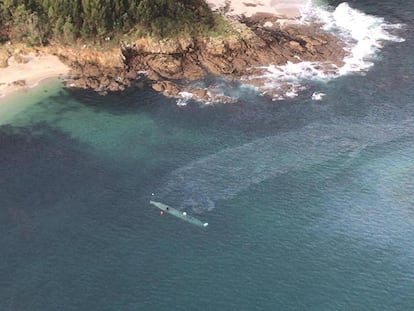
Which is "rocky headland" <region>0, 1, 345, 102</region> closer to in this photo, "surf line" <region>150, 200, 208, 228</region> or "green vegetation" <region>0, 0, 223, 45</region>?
"green vegetation" <region>0, 0, 223, 45</region>

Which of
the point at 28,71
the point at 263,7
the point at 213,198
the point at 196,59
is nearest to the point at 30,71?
the point at 28,71

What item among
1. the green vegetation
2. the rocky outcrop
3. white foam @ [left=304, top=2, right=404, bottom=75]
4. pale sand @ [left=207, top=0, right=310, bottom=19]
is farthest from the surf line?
pale sand @ [left=207, top=0, right=310, bottom=19]

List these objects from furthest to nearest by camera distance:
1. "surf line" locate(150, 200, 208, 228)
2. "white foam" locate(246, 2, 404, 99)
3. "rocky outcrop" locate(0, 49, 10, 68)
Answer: "white foam" locate(246, 2, 404, 99) < "rocky outcrop" locate(0, 49, 10, 68) < "surf line" locate(150, 200, 208, 228)

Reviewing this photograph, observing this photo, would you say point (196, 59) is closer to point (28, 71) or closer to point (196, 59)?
point (196, 59)

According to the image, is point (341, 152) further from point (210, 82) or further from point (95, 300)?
point (95, 300)

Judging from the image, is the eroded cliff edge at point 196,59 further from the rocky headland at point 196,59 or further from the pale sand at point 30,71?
the pale sand at point 30,71

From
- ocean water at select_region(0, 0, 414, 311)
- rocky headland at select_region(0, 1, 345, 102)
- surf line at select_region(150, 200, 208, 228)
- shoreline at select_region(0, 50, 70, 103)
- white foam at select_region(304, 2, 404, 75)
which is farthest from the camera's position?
A: white foam at select_region(304, 2, 404, 75)

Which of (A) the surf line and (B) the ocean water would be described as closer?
(B) the ocean water
